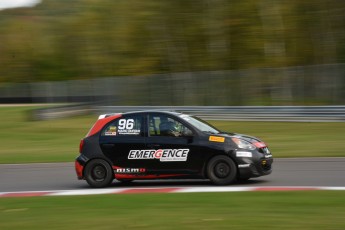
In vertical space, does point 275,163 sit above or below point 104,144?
below

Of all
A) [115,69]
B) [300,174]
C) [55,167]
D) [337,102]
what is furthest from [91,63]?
[300,174]

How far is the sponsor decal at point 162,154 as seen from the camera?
13.1 metres

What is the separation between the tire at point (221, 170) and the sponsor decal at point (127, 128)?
62.5 inches

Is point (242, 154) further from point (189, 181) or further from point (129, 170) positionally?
point (129, 170)

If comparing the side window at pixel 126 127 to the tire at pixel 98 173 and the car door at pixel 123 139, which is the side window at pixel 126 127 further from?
the tire at pixel 98 173

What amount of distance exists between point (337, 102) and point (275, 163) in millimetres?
13527

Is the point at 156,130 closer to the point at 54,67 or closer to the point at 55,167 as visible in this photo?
the point at 55,167

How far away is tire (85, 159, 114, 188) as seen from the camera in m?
13.6

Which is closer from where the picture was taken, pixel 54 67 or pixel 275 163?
pixel 275 163

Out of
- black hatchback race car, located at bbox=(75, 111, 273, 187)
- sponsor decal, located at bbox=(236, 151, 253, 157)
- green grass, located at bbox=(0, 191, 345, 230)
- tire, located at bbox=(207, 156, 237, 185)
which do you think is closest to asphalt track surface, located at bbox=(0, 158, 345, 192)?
tire, located at bbox=(207, 156, 237, 185)

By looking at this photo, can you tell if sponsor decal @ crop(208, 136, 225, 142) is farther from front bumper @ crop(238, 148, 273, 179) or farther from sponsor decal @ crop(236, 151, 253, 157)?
front bumper @ crop(238, 148, 273, 179)

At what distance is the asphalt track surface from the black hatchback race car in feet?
0.93

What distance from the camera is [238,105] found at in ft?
111

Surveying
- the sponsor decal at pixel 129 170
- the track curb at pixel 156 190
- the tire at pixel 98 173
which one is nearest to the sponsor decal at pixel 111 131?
the tire at pixel 98 173
